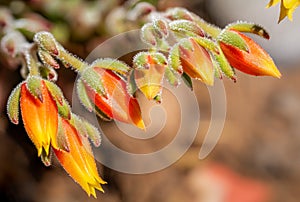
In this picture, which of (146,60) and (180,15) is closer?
(146,60)

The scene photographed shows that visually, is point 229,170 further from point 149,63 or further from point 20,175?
point 149,63

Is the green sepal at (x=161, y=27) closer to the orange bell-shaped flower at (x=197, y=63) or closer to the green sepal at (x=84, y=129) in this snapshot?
the orange bell-shaped flower at (x=197, y=63)

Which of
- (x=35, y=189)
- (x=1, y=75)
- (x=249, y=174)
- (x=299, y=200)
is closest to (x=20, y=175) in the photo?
(x=35, y=189)

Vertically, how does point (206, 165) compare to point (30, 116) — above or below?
below

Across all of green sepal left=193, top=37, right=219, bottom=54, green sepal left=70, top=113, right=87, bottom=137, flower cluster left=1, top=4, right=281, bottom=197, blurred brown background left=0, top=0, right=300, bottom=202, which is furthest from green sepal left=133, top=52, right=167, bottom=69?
blurred brown background left=0, top=0, right=300, bottom=202

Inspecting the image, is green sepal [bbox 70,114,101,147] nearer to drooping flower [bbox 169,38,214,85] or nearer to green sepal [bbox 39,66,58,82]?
green sepal [bbox 39,66,58,82]

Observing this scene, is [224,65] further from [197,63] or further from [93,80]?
[93,80]

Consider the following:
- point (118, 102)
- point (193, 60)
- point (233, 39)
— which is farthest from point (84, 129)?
point (233, 39)
